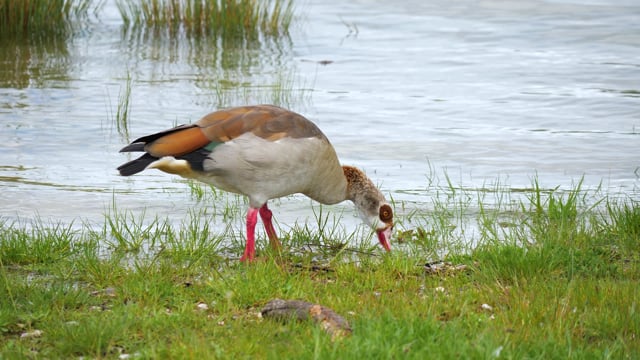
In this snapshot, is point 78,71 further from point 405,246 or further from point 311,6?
point 405,246

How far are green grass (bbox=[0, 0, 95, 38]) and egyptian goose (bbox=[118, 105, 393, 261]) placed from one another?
33.3 feet

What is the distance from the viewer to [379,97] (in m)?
13.0

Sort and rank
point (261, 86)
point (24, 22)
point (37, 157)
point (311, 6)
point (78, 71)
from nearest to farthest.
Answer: point (37, 157), point (261, 86), point (78, 71), point (24, 22), point (311, 6)

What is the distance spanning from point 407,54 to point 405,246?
31.0 feet

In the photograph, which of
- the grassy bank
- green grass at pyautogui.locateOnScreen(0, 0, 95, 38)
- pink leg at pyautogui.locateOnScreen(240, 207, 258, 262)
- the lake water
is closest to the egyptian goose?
pink leg at pyautogui.locateOnScreen(240, 207, 258, 262)

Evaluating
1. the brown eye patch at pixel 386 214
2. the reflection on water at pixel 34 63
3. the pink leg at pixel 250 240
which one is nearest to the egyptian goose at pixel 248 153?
the pink leg at pixel 250 240

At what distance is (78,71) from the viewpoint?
14547mm

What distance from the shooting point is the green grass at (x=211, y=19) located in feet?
53.8

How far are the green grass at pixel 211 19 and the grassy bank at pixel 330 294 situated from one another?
995 cm

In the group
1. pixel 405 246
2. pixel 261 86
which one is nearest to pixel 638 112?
pixel 261 86

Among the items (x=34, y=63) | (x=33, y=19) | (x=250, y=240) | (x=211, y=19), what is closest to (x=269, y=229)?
(x=250, y=240)

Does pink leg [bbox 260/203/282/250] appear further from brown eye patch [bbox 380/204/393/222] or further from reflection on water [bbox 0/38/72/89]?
reflection on water [bbox 0/38/72/89]

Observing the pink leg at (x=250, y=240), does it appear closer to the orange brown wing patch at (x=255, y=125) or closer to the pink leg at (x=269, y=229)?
the pink leg at (x=269, y=229)

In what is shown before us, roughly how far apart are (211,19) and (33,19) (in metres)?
2.84
